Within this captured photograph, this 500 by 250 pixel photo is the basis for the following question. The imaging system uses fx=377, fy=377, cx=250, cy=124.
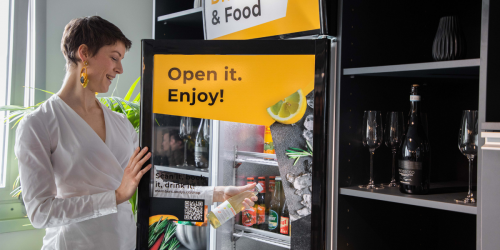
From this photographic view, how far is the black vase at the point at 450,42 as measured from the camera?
129 centimetres

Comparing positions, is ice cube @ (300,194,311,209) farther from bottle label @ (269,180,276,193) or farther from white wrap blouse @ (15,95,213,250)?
white wrap blouse @ (15,95,213,250)

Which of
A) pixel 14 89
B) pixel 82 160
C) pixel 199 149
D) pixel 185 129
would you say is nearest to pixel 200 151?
pixel 199 149

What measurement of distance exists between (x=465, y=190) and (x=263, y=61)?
87 cm

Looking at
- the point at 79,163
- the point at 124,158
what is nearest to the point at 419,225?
the point at 124,158

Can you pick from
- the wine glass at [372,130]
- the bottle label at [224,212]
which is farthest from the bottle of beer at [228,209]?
the wine glass at [372,130]

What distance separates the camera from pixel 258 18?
1514 mm

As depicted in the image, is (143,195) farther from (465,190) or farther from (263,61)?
(465,190)

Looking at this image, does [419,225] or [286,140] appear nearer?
[286,140]

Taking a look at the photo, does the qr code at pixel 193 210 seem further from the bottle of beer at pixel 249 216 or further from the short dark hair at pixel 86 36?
the short dark hair at pixel 86 36

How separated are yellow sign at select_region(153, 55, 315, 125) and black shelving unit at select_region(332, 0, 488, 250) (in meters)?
0.24

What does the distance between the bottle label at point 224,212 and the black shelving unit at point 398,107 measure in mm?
383

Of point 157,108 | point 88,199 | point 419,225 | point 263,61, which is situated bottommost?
point 419,225

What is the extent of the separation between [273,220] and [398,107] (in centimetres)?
70

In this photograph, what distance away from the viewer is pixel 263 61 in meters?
1.29
